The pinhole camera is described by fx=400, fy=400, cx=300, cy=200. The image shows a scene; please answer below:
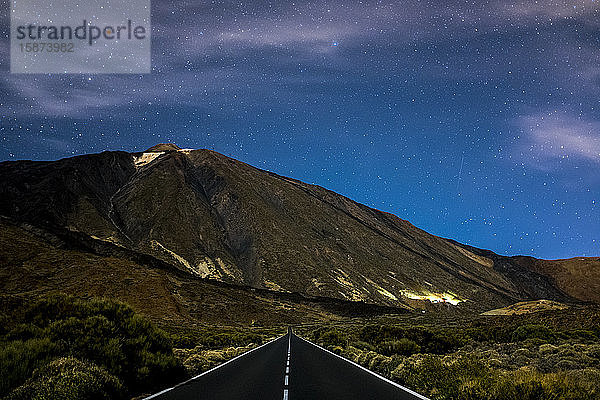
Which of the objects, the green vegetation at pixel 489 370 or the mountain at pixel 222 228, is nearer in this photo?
the green vegetation at pixel 489 370

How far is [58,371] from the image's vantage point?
7832 millimetres

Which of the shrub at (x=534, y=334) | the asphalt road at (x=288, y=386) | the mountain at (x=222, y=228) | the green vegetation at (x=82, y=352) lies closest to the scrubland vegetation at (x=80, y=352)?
the green vegetation at (x=82, y=352)

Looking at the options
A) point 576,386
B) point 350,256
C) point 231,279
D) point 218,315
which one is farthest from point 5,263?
point 350,256

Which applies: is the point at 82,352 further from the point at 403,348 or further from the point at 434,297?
the point at 434,297

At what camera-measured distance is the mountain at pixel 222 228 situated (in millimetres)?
132375

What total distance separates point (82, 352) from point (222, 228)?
5899 inches

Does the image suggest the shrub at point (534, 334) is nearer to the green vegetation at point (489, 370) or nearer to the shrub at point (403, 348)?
the green vegetation at point (489, 370)

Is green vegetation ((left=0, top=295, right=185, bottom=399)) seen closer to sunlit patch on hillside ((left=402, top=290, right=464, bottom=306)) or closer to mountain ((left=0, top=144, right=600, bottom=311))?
mountain ((left=0, top=144, right=600, bottom=311))

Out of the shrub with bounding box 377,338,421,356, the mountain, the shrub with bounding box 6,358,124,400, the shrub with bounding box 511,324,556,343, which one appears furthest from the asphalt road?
the mountain

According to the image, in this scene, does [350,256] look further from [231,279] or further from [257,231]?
[231,279]

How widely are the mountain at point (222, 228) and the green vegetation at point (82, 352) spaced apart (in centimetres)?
10721

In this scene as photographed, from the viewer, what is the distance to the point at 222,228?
157000 millimetres

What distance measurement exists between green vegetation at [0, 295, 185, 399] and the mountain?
107 metres

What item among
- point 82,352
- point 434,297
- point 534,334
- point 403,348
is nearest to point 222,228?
point 434,297
